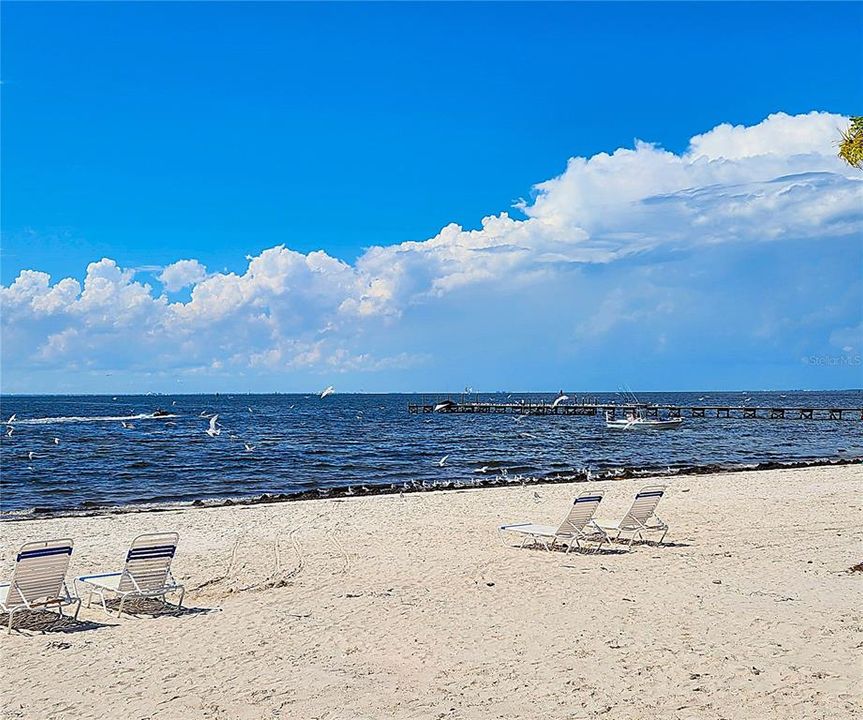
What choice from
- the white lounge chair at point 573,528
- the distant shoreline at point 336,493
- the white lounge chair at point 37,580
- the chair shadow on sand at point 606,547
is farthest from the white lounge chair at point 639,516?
the distant shoreline at point 336,493

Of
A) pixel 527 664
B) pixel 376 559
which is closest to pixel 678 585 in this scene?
pixel 527 664

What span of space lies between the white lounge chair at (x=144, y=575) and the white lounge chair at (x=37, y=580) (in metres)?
0.53

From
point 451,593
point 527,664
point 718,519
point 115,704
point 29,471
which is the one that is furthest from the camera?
point 29,471

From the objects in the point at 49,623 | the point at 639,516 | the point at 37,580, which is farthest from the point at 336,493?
the point at 37,580

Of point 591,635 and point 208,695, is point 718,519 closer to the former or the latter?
point 591,635

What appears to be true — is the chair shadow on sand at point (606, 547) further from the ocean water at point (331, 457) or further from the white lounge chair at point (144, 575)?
the ocean water at point (331, 457)

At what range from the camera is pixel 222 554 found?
12891 millimetres

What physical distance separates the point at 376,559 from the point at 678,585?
4.24 meters

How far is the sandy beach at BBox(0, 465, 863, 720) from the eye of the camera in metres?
6.33

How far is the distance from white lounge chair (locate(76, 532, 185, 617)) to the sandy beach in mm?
282

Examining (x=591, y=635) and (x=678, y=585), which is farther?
(x=678, y=585)

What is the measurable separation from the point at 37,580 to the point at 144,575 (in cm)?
106

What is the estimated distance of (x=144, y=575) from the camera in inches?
367

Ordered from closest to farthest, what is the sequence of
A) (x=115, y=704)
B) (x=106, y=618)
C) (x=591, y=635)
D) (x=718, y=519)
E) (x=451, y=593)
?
(x=115, y=704) < (x=591, y=635) < (x=106, y=618) < (x=451, y=593) < (x=718, y=519)
